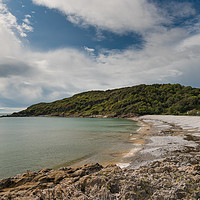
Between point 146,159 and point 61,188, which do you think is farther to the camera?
point 146,159

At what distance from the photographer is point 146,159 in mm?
15820

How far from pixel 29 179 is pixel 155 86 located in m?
206

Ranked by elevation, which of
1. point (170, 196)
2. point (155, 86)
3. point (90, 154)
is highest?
point (155, 86)

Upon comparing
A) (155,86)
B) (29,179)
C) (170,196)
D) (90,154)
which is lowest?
(90,154)

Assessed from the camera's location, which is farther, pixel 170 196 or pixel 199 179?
pixel 199 179

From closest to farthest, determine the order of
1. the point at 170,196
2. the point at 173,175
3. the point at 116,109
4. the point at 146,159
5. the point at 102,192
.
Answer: the point at 170,196
the point at 102,192
the point at 173,175
the point at 146,159
the point at 116,109

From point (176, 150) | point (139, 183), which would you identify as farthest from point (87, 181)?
point (176, 150)

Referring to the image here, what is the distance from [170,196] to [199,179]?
6.60 ft

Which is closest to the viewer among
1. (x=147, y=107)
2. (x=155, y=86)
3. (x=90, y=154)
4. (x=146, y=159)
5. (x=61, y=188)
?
(x=61, y=188)

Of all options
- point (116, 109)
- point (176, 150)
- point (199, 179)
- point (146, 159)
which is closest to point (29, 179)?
point (199, 179)

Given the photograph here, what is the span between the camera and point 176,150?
18.3m

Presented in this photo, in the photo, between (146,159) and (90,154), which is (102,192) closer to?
(146,159)

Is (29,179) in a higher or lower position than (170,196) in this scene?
lower

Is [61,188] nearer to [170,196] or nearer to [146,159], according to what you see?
[170,196]
